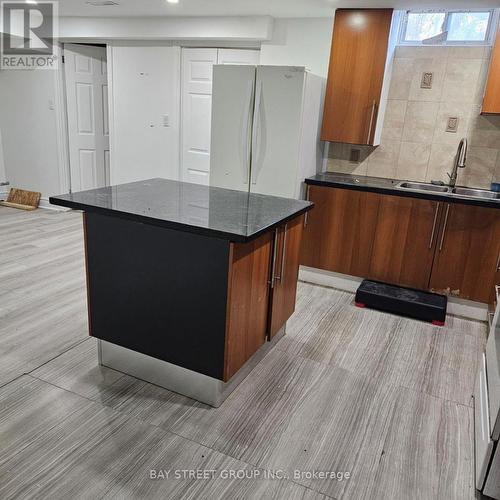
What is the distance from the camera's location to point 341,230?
3588 millimetres

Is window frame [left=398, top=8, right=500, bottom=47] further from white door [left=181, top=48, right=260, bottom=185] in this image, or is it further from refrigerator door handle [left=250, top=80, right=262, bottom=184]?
white door [left=181, top=48, right=260, bottom=185]

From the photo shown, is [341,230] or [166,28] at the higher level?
[166,28]

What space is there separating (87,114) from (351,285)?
3968mm

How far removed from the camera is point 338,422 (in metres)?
2.08

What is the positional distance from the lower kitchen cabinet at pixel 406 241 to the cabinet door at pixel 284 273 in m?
1.09

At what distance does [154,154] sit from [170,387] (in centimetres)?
341

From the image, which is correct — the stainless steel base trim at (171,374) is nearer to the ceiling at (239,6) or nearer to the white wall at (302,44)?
the ceiling at (239,6)

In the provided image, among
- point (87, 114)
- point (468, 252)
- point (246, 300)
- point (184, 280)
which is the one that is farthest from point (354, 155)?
point (87, 114)

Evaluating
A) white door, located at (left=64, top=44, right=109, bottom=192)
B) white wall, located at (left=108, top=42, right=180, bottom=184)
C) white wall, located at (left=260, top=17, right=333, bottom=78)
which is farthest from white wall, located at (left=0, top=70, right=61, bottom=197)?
white wall, located at (left=260, top=17, right=333, bottom=78)

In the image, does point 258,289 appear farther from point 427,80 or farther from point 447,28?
point 447,28

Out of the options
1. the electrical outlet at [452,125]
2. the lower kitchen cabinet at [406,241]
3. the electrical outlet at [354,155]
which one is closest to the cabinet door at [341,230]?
the lower kitchen cabinet at [406,241]

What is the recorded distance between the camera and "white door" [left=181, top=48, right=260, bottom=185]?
14.6 feet

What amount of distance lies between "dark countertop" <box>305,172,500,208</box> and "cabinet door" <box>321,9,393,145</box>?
1.07ft

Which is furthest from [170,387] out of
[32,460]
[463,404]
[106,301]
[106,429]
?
[463,404]
